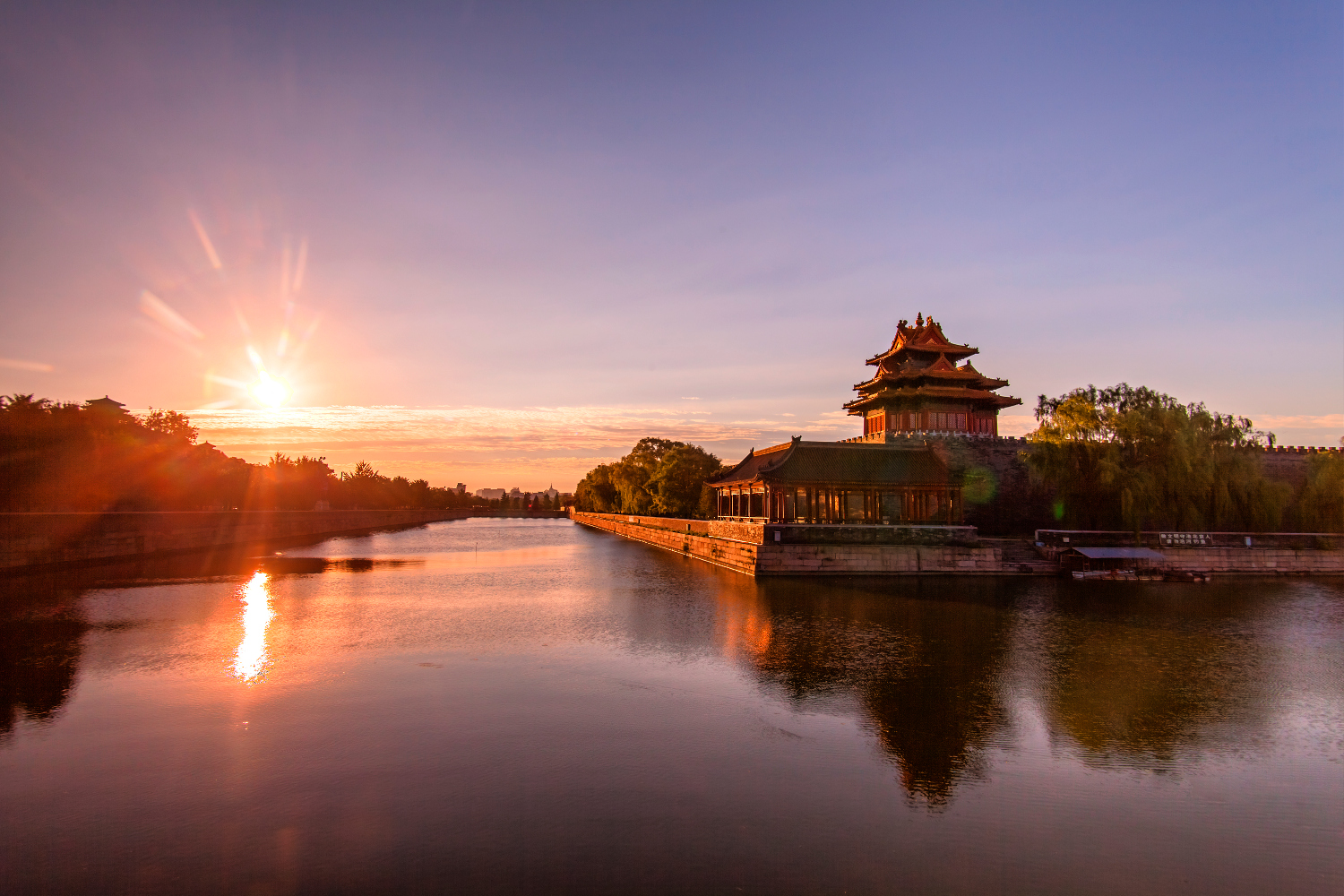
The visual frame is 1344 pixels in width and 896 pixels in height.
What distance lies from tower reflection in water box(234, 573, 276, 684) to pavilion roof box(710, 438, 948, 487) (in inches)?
870

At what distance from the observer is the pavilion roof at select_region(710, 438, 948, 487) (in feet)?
120

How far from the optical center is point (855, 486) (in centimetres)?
3688

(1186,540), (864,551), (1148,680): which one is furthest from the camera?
(1186,540)

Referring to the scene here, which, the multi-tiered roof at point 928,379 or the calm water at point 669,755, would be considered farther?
the multi-tiered roof at point 928,379

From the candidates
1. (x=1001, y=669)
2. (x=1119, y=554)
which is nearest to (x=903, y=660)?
(x=1001, y=669)

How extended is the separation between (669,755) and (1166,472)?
111 feet

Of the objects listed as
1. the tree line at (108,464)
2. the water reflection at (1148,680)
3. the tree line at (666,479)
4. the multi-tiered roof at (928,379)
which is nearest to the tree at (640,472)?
the tree line at (666,479)

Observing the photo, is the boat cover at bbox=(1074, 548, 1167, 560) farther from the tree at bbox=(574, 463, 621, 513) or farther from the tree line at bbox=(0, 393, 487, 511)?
the tree at bbox=(574, 463, 621, 513)

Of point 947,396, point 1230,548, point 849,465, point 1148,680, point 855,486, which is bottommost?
point 1148,680

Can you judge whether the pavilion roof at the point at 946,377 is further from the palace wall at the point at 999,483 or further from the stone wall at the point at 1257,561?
the stone wall at the point at 1257,561

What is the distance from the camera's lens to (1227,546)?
3328cm

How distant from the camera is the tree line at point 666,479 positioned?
6303 centimetres

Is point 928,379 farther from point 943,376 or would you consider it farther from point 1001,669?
point 1001,669

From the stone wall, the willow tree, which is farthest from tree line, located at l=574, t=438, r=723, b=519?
the stone wall
